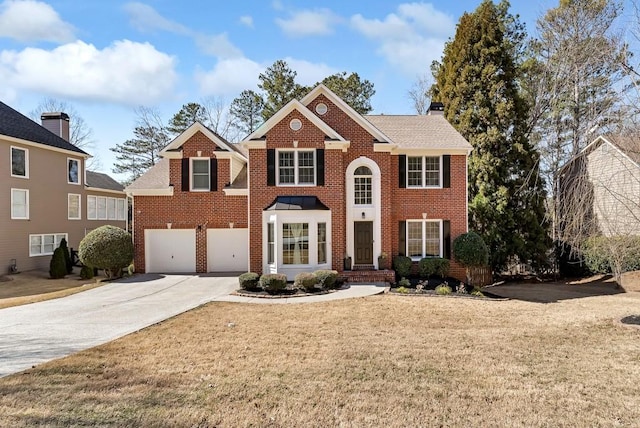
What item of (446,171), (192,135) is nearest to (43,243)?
(192,135)

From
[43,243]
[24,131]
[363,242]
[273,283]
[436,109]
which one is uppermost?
[436,109]

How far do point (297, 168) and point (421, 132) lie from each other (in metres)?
6.81

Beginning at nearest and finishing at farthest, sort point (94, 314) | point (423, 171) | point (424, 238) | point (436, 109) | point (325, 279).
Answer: point (94, 314), point (325, 279), point (424, 238), point (423, 171), point (436, 109)

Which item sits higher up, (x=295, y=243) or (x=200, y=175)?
(x=200, y=175)

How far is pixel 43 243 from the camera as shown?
23422mm

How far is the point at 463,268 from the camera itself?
1862 cm

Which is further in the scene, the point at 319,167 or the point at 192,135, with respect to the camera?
the point at 192,135

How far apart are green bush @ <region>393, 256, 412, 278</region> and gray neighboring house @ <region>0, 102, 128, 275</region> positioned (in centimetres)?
1979

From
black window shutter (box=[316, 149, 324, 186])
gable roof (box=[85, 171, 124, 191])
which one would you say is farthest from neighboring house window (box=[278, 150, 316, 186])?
gable roof (box=[85, 171, 124, 191])

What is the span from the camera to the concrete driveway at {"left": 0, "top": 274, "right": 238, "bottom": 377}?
808cm

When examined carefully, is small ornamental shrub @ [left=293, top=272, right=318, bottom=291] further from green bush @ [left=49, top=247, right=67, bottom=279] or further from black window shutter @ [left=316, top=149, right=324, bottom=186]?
green bush @ [left=49, top=247, right=67, bottom=279]

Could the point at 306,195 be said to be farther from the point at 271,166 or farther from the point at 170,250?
the point at 170,250

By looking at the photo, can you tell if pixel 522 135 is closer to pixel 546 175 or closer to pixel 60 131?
pixel 546 175

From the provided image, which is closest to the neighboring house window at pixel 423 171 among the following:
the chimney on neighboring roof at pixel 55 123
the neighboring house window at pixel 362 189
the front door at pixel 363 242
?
the neighboring house window at pixel 362 189
